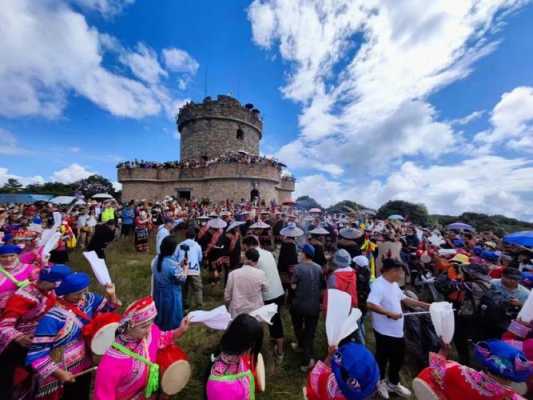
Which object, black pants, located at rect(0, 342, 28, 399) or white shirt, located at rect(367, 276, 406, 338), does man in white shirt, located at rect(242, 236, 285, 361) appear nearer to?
white shirt, located at rect(367, 276, 406, 338)

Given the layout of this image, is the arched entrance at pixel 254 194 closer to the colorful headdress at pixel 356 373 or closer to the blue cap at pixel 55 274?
the blue cap at pixel 55 274

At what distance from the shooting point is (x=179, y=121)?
86.9 ft

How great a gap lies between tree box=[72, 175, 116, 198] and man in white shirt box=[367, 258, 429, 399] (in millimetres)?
45402

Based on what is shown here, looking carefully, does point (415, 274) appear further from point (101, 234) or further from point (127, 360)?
point (101, 234)

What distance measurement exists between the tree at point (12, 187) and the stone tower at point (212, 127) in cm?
3832

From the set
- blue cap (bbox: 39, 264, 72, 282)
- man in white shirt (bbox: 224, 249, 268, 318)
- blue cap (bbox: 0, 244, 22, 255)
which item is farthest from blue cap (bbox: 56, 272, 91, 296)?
man in white shirt (bbox: 224, 249, 268, 318)

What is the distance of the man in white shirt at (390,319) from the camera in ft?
9.30

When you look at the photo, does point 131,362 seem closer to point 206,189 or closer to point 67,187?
point 206,189

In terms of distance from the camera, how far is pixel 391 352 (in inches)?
114

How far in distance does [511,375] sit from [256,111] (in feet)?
96.9

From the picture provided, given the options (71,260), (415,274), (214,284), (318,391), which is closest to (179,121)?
(71,260)

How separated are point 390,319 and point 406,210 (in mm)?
39904

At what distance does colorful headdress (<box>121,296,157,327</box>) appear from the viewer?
62.3 inches

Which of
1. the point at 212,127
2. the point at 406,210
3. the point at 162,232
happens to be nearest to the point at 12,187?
the point at 212,127
